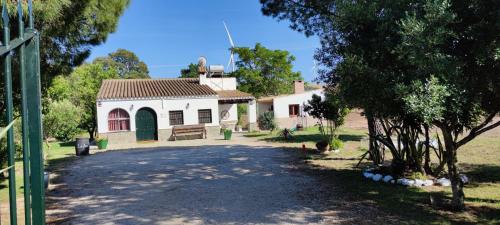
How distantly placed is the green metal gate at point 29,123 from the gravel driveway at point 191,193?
5001 mm

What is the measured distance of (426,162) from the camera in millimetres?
10727

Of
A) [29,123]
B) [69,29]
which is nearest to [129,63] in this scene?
[69,29]

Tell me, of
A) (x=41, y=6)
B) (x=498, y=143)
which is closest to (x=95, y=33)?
(x=41, y=6)

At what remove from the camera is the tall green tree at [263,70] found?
148 feet

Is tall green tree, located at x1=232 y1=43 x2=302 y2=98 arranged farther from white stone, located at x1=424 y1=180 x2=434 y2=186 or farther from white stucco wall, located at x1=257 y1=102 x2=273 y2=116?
white stone, located at x1=424 y1=180 x2=434 y2=186

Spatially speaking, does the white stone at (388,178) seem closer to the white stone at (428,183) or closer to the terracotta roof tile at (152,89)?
the white stone at (428,183)

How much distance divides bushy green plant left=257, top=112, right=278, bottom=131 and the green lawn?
44.7 feet

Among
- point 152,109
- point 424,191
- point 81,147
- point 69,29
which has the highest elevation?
point 69,29

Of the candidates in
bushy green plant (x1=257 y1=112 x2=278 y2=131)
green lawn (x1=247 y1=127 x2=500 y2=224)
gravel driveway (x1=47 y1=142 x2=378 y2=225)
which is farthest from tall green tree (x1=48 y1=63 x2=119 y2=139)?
green lawn (x1=247 y1=127 x2=500 y2=224)

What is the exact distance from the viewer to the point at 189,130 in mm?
26875

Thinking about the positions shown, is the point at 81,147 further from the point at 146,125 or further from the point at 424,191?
the point at 424,191

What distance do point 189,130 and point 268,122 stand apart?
20.0 ft

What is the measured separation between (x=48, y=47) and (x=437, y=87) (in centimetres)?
894

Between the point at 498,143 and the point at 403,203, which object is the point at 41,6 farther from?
the point at 498,143
